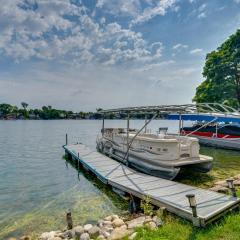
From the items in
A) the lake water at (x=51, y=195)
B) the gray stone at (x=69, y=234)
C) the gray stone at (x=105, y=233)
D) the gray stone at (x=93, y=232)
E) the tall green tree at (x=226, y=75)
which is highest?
the tall green tree at (x=226, y=75)

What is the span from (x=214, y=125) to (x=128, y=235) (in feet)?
80.4

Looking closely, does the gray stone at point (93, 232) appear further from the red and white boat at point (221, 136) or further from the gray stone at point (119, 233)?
the red and white boat at point (221, 136)


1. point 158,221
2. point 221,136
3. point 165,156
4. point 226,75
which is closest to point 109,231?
point 158,221

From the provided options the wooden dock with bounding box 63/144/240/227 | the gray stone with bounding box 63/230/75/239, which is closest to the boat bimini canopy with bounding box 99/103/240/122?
the wooden dock with bounding box 63/144/240/227

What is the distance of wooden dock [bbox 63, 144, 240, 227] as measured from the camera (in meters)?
6.97

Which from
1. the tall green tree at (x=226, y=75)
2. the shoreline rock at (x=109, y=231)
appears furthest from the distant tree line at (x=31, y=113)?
the shoreline rock at (x=109, y=231)

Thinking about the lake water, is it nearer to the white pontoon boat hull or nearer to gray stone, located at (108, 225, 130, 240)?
the white pontoon boat hull

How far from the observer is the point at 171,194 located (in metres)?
9.02

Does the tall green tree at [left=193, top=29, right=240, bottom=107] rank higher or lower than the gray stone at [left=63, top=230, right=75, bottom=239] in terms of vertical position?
higher

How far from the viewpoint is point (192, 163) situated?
13.1 m

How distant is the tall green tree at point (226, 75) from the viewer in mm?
32625

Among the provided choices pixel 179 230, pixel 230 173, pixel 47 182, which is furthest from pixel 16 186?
pixel 230 173

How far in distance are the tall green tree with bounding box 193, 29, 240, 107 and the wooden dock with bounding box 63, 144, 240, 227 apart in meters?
23.5

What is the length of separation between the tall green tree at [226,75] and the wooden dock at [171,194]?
23519mm
